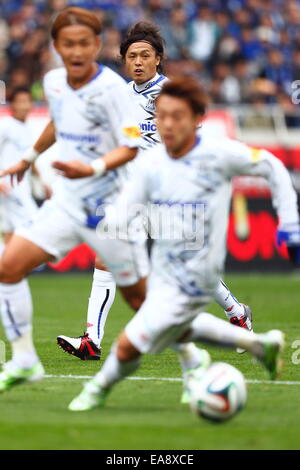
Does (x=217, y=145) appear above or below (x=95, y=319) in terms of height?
above

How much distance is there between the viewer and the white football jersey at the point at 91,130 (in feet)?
22.7

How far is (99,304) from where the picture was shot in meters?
9.02

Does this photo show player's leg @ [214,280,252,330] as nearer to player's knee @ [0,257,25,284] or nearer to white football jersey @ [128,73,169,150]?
white football jersey @ [128,73,169,150]

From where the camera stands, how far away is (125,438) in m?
5.79

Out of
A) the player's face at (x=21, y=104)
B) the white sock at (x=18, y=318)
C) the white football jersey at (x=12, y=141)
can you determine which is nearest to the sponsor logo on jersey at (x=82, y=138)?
the white sock at (x=18, y=318)

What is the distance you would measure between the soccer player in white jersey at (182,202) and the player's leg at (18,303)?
661 millimetres

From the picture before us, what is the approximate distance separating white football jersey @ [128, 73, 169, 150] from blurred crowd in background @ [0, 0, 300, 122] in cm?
1088

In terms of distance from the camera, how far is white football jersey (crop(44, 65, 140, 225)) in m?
6.93

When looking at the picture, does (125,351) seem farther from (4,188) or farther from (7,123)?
(7,123)

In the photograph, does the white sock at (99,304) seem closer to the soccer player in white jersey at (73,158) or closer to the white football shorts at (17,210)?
the soccer player in white jersey at (73,158)

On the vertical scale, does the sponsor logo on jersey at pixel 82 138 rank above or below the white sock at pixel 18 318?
above

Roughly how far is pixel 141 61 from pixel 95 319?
2.12 m

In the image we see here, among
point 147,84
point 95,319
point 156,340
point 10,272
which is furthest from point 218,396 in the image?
point 147,84

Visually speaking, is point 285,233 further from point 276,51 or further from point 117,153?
point 276,51
